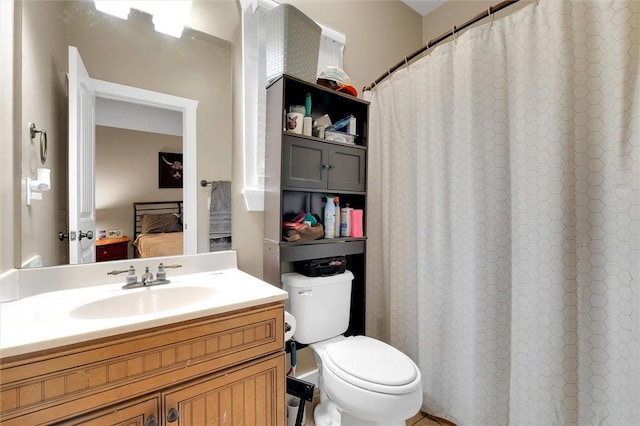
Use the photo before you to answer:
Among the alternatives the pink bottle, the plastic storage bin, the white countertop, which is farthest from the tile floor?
the plastic storage bin

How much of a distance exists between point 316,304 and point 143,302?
2.52 ft

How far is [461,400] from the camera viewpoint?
1407 millimetres

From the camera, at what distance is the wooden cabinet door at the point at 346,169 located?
157 centimetres

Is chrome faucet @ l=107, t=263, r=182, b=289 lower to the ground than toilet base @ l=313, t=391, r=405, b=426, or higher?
higher

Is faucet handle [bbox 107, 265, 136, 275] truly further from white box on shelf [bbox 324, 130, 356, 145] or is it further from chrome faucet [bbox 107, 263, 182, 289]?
white box on shelf [bbox 324, 130, 356, 145]

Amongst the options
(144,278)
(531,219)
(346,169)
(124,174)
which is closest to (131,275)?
(144,278)

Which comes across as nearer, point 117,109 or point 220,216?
point 117,109

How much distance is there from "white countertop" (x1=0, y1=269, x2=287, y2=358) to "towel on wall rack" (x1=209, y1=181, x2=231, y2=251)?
0.14 metres

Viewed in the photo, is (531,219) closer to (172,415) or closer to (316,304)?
(316,304)

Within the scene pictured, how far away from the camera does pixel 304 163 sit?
57.7 inches

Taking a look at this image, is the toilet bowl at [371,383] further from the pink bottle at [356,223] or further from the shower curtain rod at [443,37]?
the shower curtain rod at [443,37]

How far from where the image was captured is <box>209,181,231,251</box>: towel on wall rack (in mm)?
1390

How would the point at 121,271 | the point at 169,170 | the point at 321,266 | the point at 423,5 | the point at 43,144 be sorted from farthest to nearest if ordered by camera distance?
the point at 423,5 → the point at 321,266 → the point at 169,170 → the point at 121,271 → the point at 43,144

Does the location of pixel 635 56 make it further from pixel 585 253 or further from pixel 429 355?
pixel 429 355
